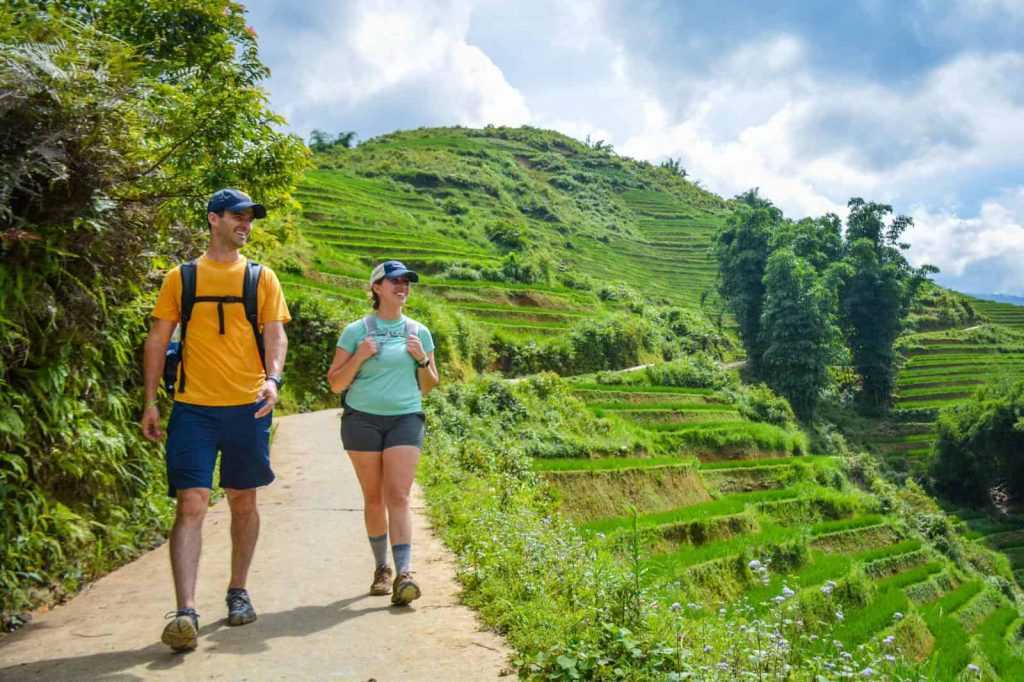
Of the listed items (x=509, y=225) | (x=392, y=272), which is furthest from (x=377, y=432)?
(x=509, y=225)

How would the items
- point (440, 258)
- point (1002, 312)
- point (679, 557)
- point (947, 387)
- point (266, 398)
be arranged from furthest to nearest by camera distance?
point (1002, 312) → point (947, 387) → point (440, 258) → point (679, 557) → point (266, 398)

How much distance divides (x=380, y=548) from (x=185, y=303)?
1.99 meters

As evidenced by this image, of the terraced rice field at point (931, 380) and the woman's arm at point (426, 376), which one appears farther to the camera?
the terraced rice field at point (931, 380)

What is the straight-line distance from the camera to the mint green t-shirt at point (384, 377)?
15.5ft

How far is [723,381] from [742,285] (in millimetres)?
17260

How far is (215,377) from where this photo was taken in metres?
4.11

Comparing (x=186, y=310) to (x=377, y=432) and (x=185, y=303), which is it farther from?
(x=377, y=432)

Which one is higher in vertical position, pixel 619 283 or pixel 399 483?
pixel 619 283

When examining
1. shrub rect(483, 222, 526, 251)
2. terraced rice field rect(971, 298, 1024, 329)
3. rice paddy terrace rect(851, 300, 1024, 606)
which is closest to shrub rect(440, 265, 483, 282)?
shrub rect(483, 222, 526, 251)

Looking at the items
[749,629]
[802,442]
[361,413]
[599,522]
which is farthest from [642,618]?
[802,442]

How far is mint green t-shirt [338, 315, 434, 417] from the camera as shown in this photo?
4734 mm

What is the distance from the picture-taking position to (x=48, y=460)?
15.8 ft

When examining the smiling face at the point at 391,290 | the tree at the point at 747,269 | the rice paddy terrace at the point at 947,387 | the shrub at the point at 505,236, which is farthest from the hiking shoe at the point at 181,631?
the shrub at the point at 505,236

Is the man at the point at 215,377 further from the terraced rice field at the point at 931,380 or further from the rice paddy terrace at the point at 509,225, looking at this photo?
the terraced rice field at the point at 931,380
